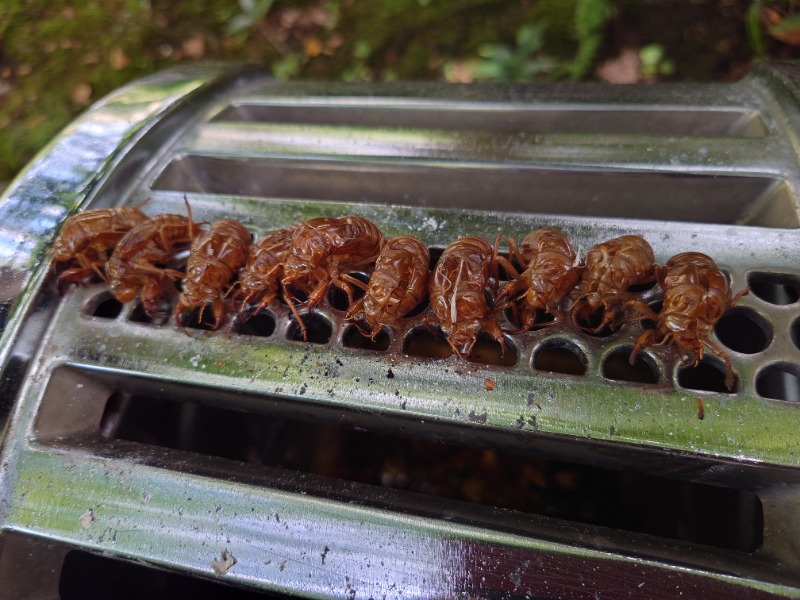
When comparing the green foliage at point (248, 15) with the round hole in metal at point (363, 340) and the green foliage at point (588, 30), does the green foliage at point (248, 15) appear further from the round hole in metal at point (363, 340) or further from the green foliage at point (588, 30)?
the round hole in metal at point (363, 340)

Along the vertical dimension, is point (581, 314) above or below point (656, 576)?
above

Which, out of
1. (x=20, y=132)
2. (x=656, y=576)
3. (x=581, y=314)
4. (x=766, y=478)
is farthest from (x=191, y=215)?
(x=20, y=132)

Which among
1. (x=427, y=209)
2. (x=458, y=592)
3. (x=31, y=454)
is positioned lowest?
(x=458, y=592)

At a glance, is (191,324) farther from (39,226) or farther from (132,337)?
(39,226)

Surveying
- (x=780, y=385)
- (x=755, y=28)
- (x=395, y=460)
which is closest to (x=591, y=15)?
(x=755, y=28)

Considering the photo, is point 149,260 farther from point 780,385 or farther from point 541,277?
point 780,385

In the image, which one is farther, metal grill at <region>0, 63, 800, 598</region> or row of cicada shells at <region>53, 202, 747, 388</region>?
row of cicada shells at <region>53, 202, 747, 388</region>

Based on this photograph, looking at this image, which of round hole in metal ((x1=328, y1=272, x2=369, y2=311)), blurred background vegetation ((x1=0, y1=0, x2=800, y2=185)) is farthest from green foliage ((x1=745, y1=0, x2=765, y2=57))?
round hole in metal ((x1=328, y1=272, x2=369, y2=311))

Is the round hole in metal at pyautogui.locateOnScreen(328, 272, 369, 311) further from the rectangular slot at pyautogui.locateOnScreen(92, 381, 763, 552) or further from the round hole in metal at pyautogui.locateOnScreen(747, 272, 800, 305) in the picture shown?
the round hole in metal at pyautogui.locateOnScreen(747, 272, 800, 305)
